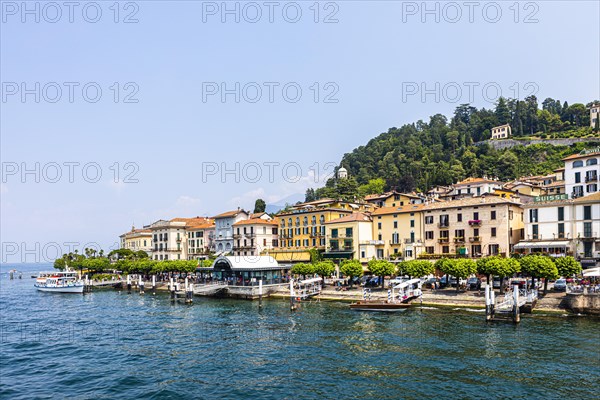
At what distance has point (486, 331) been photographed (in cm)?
4497

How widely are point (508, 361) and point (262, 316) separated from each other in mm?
31674

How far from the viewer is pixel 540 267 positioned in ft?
184

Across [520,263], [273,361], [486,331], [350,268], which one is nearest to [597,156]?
[520,263]

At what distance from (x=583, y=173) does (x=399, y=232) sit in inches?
1344

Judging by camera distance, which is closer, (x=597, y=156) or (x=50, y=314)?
(x=50, y=314)

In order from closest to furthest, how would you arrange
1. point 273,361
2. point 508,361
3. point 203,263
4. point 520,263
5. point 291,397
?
point 291,397 → point 508,361 → point 273,361 → point 520,263 → point 203,263

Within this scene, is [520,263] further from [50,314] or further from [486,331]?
[50,314]

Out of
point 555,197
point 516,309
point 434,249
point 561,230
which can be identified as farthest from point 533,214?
point 516,309

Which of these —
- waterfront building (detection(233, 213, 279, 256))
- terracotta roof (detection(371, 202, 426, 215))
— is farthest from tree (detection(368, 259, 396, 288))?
waterfront building (detection(233, 213, 279, 256))

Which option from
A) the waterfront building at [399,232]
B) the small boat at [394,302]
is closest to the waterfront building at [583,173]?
the waterfront building at [399,232]

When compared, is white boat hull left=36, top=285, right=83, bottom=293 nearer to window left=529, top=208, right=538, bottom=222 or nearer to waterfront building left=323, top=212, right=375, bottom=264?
waterfront building left=323, top=212, right=375, bottom=264

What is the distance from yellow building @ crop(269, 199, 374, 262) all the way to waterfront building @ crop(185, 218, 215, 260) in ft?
91.1

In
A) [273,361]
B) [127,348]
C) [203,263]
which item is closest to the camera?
[273,361]

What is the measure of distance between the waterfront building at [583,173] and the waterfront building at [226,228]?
241 feet
